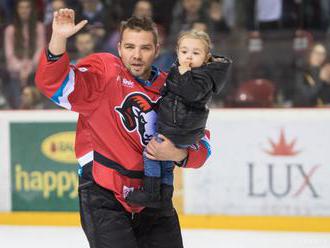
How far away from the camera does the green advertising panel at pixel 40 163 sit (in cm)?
591

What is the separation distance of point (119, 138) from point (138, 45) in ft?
1.16

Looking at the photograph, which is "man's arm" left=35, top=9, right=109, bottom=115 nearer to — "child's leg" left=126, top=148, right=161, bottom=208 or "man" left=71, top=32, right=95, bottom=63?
"child's leg" left=126, top=148, right=161, bottom=208

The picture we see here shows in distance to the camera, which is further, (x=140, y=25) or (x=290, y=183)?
(x=290, y=183)

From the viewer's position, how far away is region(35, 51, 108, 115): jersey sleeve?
2.71m

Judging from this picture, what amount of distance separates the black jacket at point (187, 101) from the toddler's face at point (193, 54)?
0.05 metres

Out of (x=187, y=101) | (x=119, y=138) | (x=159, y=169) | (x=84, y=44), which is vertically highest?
(x=84, y=44)

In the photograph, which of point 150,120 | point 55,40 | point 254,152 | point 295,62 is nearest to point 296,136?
point 254,152

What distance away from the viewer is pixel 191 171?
5695mm

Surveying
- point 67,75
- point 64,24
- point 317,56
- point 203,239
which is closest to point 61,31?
point 64,24

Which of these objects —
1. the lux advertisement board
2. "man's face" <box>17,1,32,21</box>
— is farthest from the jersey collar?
"man's face" <box>17,1,32,21</box>

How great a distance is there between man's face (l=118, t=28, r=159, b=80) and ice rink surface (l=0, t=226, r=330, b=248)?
227cm

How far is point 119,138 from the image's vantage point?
2926 millimetres

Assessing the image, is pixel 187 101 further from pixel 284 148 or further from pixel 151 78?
pixel 284 148

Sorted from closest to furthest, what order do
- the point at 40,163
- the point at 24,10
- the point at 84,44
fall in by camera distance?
the point at 40,163 → the point at 84,44 → the point at 24,10
